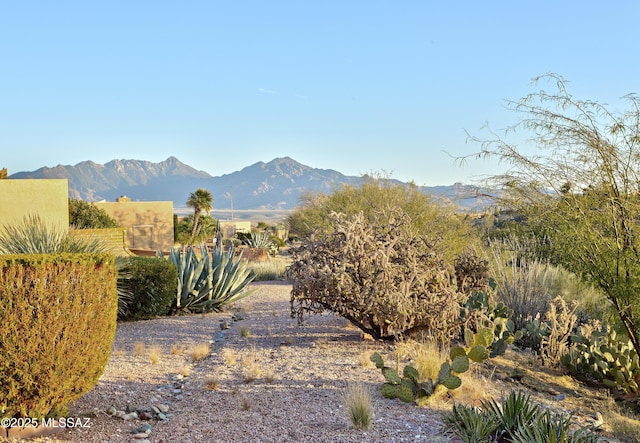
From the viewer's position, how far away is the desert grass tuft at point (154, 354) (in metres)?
8.14

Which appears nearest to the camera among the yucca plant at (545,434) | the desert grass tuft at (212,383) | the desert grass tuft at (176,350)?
the yucca plant at (545,434)

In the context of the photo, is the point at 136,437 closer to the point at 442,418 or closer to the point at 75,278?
the point at 75,278

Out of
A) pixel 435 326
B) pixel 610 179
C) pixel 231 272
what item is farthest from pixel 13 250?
pixel 610 179

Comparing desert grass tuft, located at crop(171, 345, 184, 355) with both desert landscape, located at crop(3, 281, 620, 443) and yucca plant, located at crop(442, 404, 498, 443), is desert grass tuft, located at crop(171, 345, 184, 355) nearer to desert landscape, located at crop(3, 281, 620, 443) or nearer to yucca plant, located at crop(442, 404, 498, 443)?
desert landscape, located at crop(3, 281, 620, 443)

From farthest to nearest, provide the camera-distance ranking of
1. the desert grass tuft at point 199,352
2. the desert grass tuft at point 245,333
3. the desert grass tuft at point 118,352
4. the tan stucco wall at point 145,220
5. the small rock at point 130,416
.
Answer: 1. the tan stucco wall at point 145,220
2. the desert grass tuft at point 245,333
3. the desert grass tuft at point 118,352
4. the desert grass tuft at point 199,352
5. the small rock at point 130,416

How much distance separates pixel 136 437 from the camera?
558cm

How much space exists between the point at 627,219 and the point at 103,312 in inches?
235

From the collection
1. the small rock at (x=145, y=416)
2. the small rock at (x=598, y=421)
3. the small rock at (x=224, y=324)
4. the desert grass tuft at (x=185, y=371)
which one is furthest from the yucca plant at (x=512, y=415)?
the small rock at (x=224, y=324)

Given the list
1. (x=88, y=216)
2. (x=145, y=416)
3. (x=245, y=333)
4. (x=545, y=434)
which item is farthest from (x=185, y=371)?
(x=88, y=216)

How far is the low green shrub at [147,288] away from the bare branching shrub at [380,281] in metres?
3.71

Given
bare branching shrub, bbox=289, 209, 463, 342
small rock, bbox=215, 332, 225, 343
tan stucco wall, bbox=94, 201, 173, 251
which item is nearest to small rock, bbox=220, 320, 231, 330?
small rock, bbox=215, 332, 225, 343

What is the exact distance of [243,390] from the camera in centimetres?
675

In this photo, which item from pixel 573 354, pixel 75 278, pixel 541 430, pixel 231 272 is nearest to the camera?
pixel 541 430

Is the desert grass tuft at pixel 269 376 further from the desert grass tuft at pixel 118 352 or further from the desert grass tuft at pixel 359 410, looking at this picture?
the desert grass tuft at pixel 118 352
